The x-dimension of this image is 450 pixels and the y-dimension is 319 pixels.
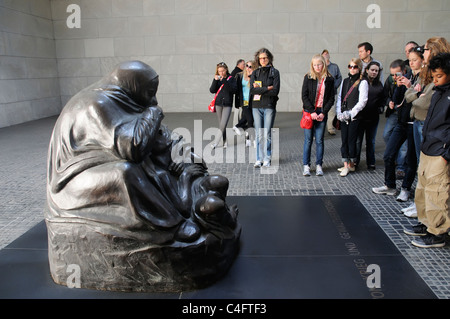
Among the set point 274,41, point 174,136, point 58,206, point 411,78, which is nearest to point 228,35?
point 274,41

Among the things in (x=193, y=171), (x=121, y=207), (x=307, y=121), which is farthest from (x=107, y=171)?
(x=307, y=121)

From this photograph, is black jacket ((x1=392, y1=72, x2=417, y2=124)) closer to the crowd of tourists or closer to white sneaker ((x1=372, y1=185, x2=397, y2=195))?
the crowd of tourists

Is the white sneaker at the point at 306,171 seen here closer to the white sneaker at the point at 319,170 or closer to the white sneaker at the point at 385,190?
the white sneaker at the point at 319,170

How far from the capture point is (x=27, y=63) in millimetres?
11102

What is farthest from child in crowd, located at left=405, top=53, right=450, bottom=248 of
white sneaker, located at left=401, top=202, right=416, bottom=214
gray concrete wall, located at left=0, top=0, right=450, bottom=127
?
gray concrete wall, located at left=0, top=0, right=450, bottom=127

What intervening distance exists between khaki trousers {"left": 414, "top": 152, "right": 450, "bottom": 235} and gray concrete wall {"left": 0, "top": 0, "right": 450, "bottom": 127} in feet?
28.1

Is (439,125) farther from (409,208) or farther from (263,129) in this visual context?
(263,129)

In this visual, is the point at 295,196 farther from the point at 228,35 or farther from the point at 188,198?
the point at 228,35

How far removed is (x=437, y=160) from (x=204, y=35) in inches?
372

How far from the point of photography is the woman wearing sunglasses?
579 cm

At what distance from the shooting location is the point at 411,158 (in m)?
4.72

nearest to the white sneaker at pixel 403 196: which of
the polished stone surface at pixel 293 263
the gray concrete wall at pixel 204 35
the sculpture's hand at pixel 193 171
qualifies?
the polished stone surface at pixel 293 263

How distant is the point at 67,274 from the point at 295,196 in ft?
9.90

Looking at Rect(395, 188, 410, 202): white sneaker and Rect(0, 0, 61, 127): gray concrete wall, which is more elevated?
Rect(0, 0, 61, 127): gray concrete wall
